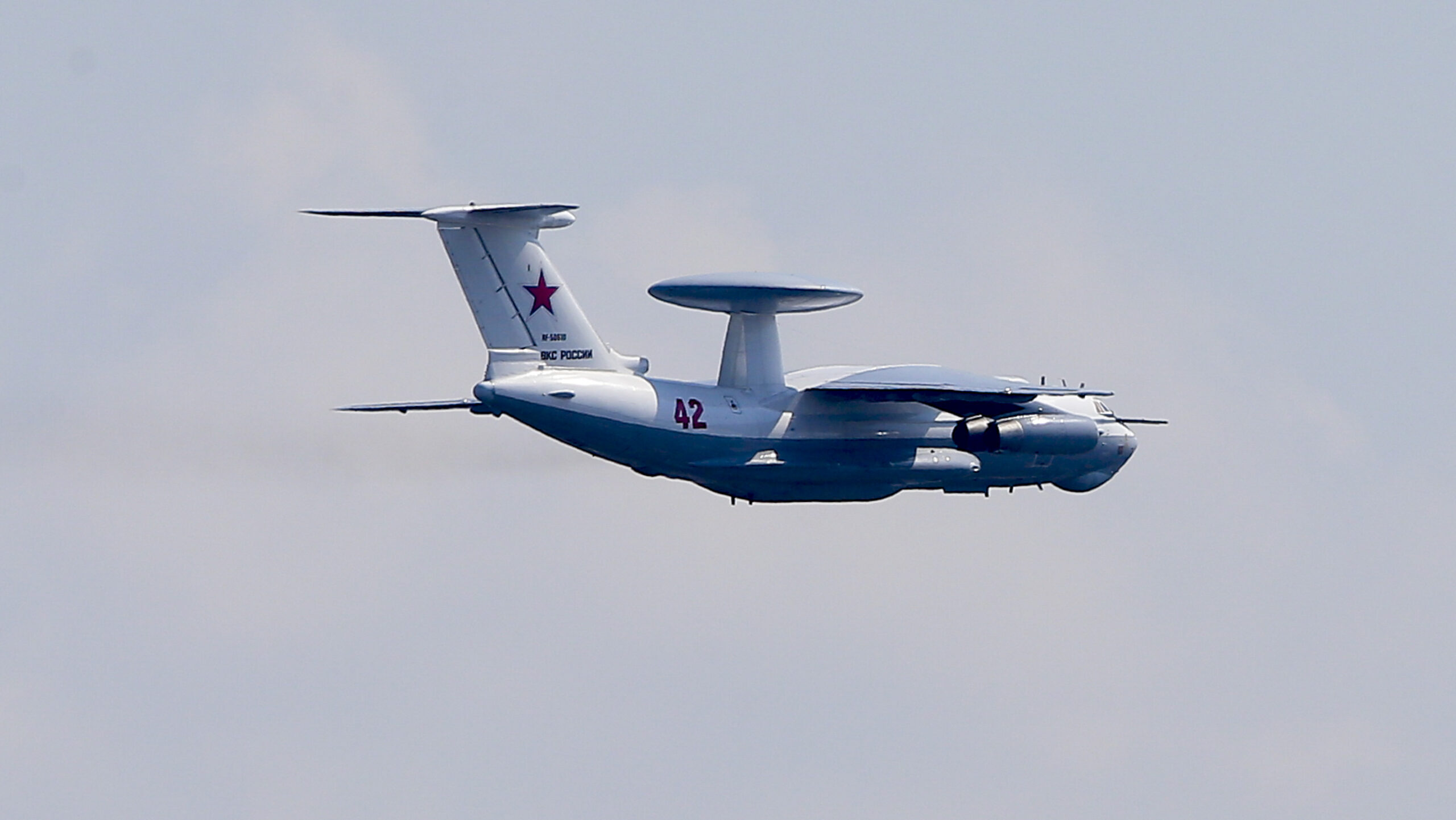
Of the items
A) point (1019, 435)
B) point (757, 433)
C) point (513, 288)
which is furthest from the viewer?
point (1019, 435)

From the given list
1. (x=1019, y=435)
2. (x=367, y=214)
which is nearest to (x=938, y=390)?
A: (x=1019, y=435)

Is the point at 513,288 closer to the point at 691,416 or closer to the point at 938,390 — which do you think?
the point at 691,416

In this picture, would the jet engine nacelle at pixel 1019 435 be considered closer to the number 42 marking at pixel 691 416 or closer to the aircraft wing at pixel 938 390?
the aircraft wing at pixel 938 390

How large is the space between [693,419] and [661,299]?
157 cm

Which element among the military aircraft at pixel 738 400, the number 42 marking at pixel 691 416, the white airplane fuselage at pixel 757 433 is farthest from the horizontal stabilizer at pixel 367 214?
the number 42 marking at pixel 691 416

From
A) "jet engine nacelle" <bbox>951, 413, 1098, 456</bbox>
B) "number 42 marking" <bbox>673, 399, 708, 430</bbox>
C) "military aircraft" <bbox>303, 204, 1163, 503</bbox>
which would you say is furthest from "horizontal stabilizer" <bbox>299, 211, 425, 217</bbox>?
"jet engine nacelle" <bbox>951, 413, 1098, 456</bbox>

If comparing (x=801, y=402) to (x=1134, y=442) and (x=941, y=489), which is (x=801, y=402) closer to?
(x=941, y=489)

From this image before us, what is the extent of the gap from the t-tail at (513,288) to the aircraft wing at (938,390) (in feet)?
10.6

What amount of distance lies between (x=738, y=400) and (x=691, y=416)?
0.77m

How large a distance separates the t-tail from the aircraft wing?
323 centimetres

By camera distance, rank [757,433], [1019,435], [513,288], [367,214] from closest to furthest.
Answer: [367,214] < [513,288] < [757,433] < [1019,435]

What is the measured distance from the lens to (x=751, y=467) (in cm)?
3159

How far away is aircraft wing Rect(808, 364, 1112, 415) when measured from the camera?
31.6m

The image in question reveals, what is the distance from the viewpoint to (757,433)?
1243 inches
